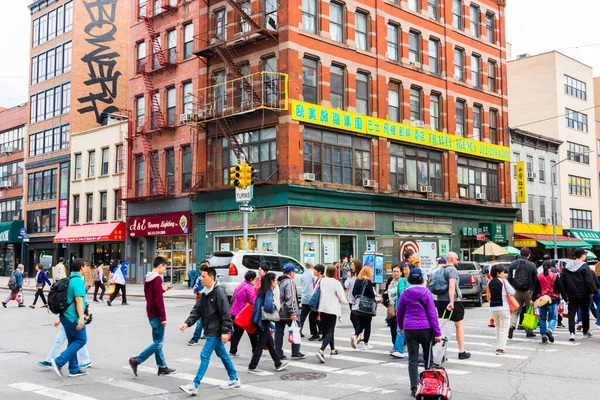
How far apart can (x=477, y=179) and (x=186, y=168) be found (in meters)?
19.4

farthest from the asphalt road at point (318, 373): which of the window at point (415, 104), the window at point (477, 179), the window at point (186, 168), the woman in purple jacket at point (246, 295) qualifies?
the window at point (477, 179)

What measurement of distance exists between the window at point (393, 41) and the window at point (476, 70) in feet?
26.8

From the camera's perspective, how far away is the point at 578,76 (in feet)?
188

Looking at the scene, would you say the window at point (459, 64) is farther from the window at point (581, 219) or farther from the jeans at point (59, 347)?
the jeans at point (59, 347)

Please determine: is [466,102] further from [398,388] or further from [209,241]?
[398,388]

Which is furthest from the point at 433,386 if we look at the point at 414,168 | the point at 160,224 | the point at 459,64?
the point at 459,64

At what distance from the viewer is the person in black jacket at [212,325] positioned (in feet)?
28.9

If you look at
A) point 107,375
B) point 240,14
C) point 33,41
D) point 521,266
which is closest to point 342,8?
point 240,14

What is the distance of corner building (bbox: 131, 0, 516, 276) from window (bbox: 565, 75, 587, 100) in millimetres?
17637

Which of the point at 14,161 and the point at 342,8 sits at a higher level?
the point at 342,8

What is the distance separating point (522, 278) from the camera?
14422 mm

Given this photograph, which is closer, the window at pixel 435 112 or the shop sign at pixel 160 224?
the shop sign at pixel 160 224

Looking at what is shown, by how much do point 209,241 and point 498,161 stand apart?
71.5ft

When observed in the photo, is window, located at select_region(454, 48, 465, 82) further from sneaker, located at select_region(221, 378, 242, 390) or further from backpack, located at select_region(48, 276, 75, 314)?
sneaker, located at select_region(221, 378, 242, 390)
